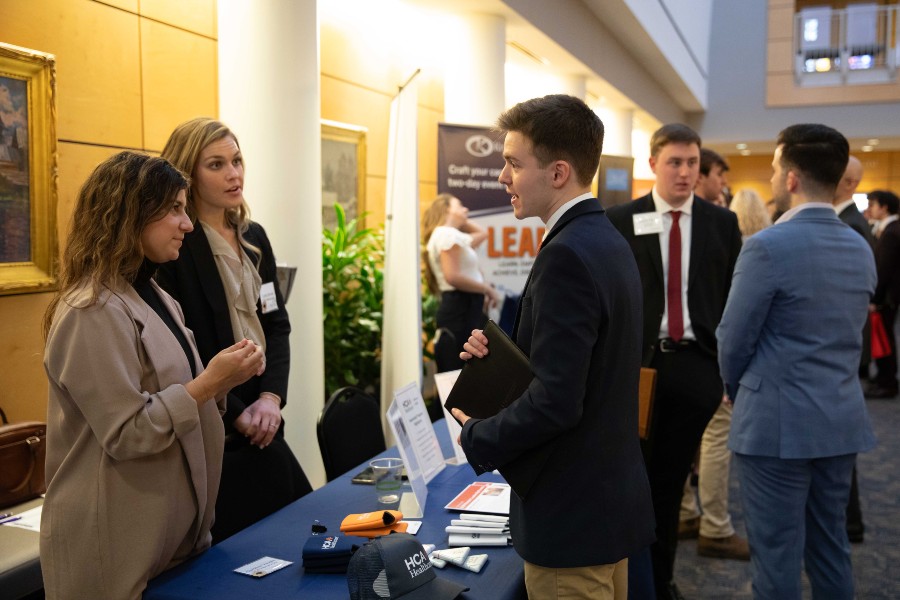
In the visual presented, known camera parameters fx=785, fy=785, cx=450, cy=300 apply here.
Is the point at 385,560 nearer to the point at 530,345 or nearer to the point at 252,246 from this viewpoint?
the point at 530,345

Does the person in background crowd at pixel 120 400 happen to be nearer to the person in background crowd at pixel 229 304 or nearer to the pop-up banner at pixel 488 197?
the person in background crowd at pixel 229 304

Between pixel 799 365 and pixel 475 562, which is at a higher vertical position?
pixel 799 365

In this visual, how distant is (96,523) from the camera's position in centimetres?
156

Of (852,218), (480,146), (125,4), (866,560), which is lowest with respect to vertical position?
(866,560)

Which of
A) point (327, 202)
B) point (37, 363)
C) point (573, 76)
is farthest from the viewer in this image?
point (573, 76)

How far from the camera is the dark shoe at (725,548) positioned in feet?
12.0

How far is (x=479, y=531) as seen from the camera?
1.92m

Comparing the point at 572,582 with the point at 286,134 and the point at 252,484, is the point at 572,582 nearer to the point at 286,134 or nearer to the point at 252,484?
the point at 252,484

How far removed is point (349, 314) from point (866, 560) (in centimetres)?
299

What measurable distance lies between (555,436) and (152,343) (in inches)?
33.8

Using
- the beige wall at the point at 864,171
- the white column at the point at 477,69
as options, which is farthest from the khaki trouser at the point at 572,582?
the beige wall at the point at 864,171

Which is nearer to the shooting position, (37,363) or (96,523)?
(96,523)

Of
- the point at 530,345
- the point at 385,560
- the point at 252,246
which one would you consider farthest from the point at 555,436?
the point at 252,246

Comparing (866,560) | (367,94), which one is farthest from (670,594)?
(367,94)
